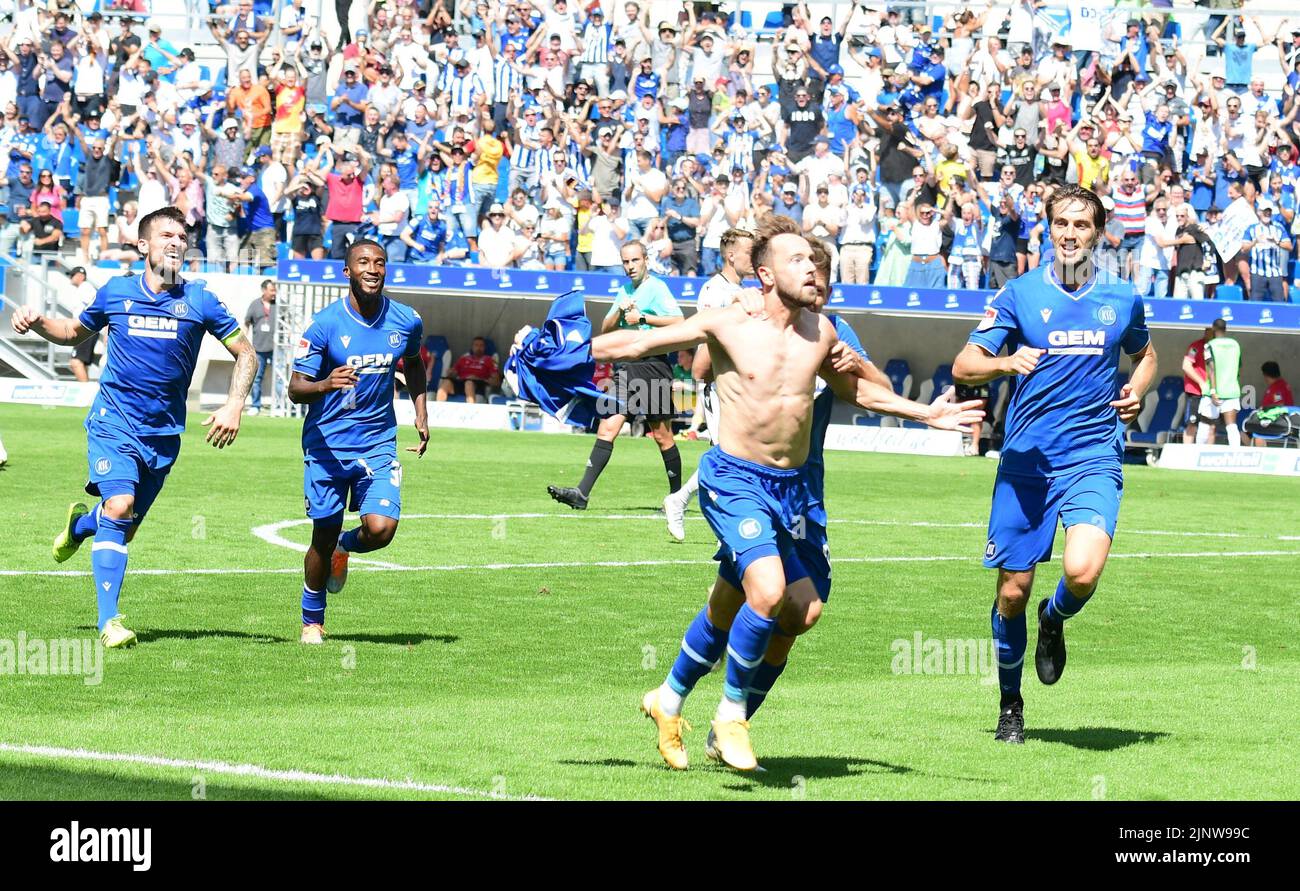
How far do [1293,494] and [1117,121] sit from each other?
929 cm

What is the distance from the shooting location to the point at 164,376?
11.3m

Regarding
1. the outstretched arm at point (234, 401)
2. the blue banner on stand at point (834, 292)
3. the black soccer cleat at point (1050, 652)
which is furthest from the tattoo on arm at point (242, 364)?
the blue banner on stand at point (834, 292)

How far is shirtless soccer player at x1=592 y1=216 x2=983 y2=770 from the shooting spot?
24.7 ft

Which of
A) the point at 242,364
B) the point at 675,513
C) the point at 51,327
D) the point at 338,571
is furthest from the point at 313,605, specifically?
the point at 675,513

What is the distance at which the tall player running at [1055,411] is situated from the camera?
8.68 metres

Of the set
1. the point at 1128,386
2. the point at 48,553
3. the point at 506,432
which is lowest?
the point at 506,432

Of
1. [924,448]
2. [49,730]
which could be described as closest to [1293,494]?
[924,448]

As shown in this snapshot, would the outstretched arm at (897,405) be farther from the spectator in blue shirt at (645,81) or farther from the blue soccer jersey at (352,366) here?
the spectator in blue shirt at (645,81)

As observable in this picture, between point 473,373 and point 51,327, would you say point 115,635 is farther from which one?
point 473,373

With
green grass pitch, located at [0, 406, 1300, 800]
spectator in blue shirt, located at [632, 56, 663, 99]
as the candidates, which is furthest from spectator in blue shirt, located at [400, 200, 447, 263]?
green grass pitch, located at [0, 406, 1300, 800]

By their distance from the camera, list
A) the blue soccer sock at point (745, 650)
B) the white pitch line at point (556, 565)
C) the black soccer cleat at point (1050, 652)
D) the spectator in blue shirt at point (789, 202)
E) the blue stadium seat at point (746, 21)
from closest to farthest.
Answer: the blue soccer sock at point (745, 650)
the black soccer cleat at point (1050, 652)
the white pitch line at point (556, 565)
the spectator in blue shirt at point (789, 202)
the blue stadium seat at point (746, 21)

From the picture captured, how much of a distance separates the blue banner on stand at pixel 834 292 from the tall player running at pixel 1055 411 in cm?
2060
